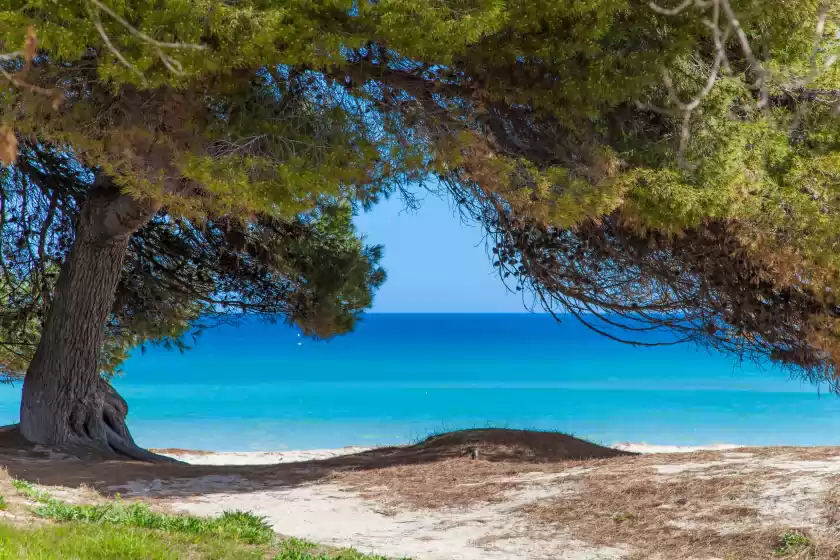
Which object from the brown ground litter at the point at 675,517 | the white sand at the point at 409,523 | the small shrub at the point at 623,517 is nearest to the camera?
the brown ground litter at the point at 675,517

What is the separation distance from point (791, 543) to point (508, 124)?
4247mm

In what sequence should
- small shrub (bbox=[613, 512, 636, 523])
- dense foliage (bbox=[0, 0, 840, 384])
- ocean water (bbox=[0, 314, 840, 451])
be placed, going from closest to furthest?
dense foliage (bbox=[0, 0, 840, 384]), small shrub (bbox=[613, 512, 636, 523]), ocean water (bbox=[0, 314, 840, 451])

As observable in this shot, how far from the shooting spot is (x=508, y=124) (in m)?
7.84

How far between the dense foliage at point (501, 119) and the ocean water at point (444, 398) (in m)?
4.32

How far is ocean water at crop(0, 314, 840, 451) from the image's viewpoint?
26.8 metres

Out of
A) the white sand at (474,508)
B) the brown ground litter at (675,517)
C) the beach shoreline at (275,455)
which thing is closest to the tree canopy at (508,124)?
the white sand at (474,508)

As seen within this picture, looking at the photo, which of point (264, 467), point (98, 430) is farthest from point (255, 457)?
point (264, 467)

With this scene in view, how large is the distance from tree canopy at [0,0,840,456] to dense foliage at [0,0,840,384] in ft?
0.06

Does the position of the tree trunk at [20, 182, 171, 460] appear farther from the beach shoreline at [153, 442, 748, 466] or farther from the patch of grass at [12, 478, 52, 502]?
the beach shoreline at [153, 442, 748, 466]

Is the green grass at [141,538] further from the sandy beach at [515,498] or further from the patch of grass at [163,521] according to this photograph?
the sandy beach at [515,498]

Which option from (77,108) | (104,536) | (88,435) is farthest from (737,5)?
(88,435)

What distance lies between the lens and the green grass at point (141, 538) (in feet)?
14.3

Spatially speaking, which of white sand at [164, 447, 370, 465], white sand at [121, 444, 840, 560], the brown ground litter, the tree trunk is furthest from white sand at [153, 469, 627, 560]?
white sand at [164, 447, 370, 465]

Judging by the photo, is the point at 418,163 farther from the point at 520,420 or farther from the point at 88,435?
the point at 520,420
